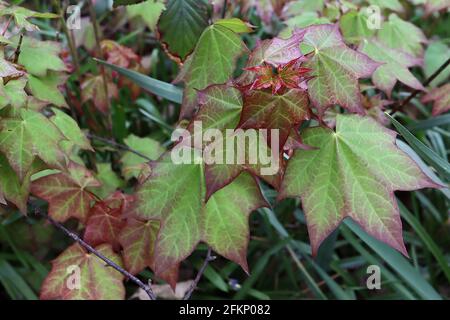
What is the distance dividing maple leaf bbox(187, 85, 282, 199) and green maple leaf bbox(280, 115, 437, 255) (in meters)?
0.06

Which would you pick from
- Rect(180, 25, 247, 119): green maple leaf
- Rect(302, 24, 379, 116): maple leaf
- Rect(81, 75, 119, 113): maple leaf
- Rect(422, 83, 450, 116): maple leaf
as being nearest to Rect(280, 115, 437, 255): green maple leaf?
Rect(302, 24, 379, 116): maple leaf

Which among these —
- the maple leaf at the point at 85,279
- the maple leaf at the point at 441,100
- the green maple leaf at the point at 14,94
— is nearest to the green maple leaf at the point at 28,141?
the green maple leaf at the point at 14,94

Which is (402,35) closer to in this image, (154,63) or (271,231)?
(271,231)

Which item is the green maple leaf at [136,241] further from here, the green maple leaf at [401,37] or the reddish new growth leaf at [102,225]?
the green maple leaf at [401,37]

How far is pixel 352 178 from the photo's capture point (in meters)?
0.84

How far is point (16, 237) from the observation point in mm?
1412

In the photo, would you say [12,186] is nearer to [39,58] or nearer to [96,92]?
[39,58]

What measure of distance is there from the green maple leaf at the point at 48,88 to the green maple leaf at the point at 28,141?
0.56 feet

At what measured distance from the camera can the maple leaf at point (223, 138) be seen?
0.79 m

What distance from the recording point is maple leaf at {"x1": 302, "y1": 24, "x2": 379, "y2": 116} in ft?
2.80

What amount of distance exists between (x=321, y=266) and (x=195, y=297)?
31 centimetres

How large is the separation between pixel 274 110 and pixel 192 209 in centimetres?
23

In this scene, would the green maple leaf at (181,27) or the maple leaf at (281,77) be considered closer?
the maple leaf at (281,77)

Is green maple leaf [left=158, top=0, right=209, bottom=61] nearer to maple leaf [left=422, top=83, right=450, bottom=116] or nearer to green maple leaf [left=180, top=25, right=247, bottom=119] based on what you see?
green maple leaf [left=180, top=25, right=247, bottom=119]
